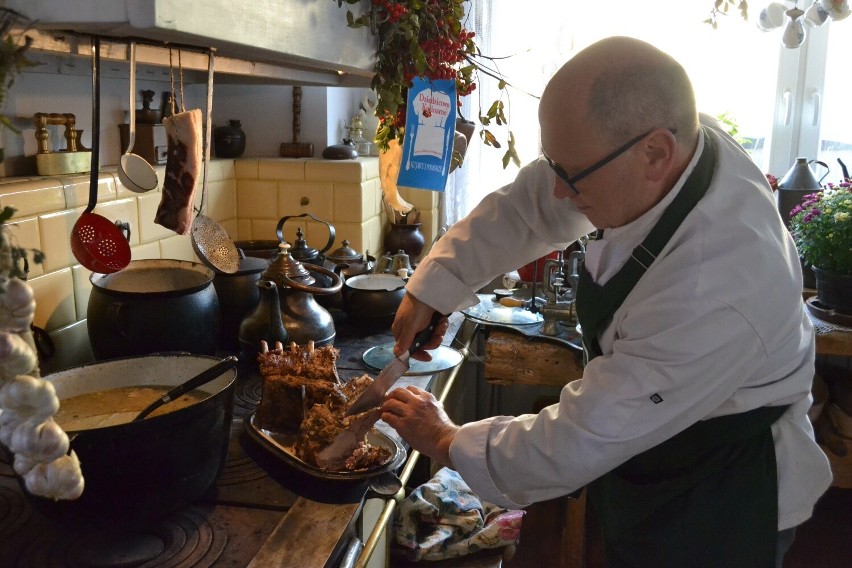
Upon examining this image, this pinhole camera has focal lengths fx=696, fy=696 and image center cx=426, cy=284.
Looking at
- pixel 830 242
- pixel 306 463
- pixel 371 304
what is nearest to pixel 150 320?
pixel 306 463

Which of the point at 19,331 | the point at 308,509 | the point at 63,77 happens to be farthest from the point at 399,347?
the point at 63,77

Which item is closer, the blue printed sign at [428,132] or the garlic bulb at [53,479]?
the garlic bulb at [53,479]

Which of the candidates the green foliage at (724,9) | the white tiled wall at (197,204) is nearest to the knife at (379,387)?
the white tiled wall at (197,204)

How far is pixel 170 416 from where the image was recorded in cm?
91

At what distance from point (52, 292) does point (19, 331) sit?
1218 mm

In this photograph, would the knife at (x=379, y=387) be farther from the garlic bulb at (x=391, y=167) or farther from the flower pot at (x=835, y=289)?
the flower pot at (x=835, y=289)

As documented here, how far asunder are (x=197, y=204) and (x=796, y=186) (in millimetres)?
2194

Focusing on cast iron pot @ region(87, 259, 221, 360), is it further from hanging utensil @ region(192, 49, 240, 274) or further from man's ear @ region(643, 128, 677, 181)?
man's ear @ region(643, 128, 677, 181)

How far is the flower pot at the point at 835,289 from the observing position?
227cm

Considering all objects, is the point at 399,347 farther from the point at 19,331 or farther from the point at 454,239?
the point at 19,331

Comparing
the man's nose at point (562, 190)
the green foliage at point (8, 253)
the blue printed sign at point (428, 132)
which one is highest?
the blue printed sign at point (428, 132)

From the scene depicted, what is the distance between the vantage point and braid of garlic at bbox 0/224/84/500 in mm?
423

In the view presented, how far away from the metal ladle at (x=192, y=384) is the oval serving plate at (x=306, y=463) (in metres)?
0.18

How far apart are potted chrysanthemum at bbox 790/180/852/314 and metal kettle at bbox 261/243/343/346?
1.60m
